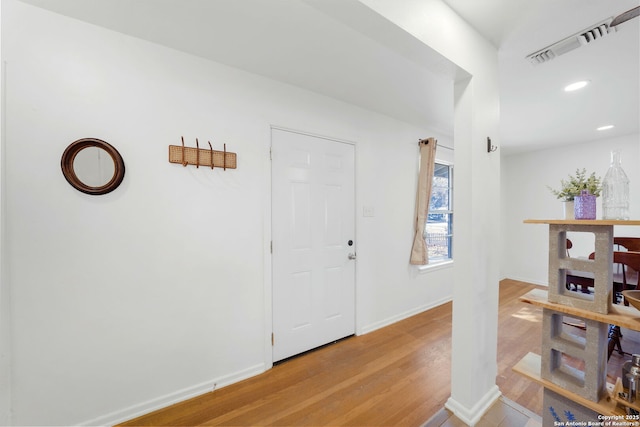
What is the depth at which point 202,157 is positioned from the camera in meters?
1.77

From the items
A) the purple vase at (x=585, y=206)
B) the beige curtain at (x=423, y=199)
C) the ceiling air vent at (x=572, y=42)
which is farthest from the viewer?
the beige curtain at (x=423, y=199)

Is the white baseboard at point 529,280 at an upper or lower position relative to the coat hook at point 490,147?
lower

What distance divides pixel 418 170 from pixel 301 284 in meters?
2.18

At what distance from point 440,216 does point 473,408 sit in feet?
8.58

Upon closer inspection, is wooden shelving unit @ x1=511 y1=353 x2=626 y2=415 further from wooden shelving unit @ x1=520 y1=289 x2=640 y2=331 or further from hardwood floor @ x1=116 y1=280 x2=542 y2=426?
hardwood floor @ x1=116 y1=280 x2=542 y2=426

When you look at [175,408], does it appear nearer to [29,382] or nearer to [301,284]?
[29,382]

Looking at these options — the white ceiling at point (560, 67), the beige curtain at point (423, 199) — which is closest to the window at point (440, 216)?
the beige curtain at point (423, 199)

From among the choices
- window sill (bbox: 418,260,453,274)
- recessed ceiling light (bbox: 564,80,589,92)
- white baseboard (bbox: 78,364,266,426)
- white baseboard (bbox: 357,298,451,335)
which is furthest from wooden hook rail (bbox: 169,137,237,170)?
recessed ceiling light (bbox: 564,80,589,92)

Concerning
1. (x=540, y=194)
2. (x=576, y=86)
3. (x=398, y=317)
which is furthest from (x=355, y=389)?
(x=540, y=194)

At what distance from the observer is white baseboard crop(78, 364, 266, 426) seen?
1.48 metres

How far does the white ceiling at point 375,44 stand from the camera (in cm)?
132

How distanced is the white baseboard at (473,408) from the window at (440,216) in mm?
2023

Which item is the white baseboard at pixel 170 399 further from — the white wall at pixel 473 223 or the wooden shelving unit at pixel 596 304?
the wooden shelving unit at pixel 596 304

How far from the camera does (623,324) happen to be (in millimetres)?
917
